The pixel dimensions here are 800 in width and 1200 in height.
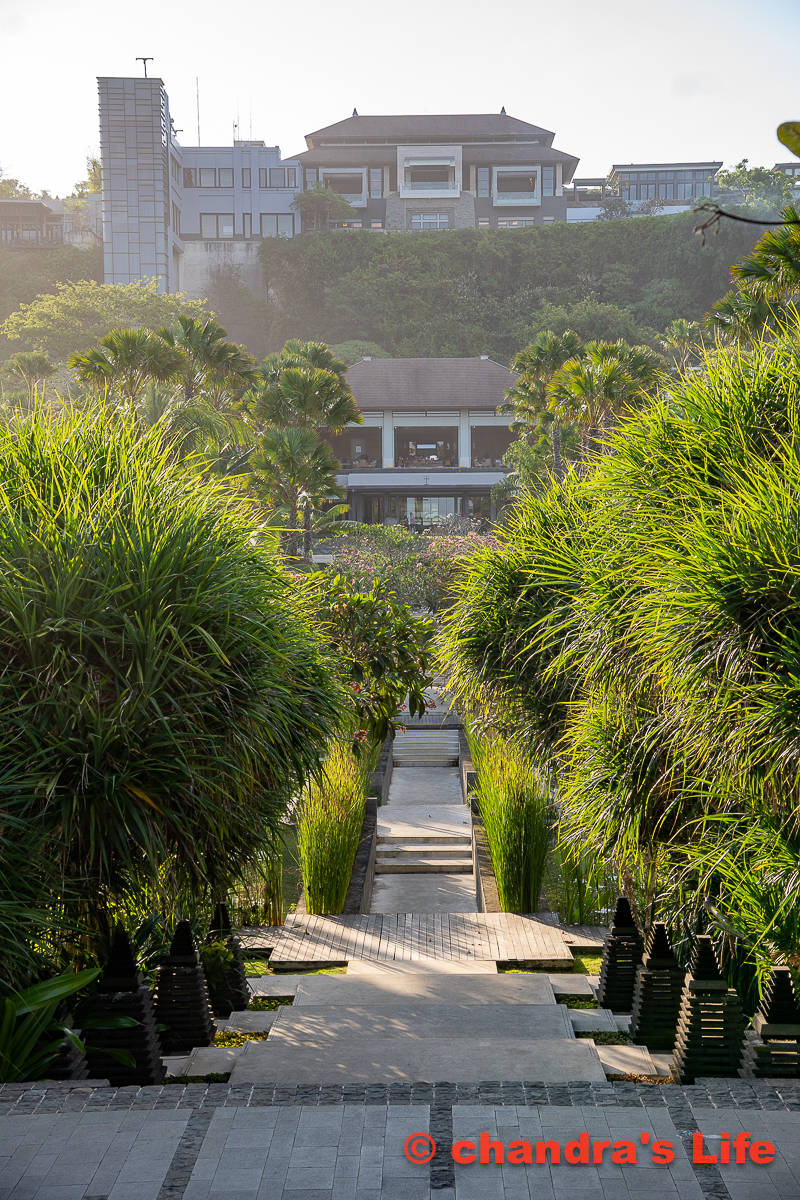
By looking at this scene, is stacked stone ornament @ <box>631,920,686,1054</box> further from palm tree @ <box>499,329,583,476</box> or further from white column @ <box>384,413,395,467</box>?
white column @ <box>384,413,395,467</box>

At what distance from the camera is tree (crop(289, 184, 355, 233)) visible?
64875 mm

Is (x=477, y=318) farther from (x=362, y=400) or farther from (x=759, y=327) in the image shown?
(x=759, y=327)

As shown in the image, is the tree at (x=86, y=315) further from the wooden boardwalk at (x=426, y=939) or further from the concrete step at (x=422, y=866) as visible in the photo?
the wooden boardwalk at (x=426, y=939)

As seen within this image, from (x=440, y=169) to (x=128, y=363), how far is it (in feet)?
199

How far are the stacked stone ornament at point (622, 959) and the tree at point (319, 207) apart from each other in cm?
6498

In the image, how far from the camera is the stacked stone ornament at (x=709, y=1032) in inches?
170

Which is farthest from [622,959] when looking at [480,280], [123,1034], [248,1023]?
[480,280]

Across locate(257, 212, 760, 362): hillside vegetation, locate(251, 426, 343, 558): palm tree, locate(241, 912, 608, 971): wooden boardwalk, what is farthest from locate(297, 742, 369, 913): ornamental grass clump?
locate(257, 212, 760, 362): hillside vegetation

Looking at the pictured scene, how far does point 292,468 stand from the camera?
2206 cm

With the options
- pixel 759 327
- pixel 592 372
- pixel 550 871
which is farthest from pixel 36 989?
pixel 592 372

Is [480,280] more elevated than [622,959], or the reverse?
[480,280]

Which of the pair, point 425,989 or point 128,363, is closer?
point 425,989

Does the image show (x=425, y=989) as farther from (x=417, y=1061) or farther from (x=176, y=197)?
(x=176, y=197)

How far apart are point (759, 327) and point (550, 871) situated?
12418 mm
